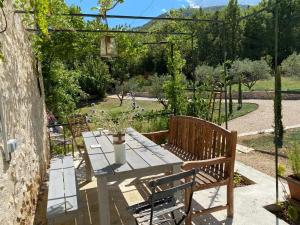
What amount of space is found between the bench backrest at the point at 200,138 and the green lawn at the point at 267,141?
123 inches

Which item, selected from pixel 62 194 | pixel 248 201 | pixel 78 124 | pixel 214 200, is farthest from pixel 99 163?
pixel 78 124

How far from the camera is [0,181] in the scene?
7.78 feet

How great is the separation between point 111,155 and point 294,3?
29.9 meters

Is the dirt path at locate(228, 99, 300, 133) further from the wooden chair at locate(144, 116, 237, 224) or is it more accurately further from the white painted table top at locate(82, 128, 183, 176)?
the white painted table top at locate(82, 128, 183, 176)

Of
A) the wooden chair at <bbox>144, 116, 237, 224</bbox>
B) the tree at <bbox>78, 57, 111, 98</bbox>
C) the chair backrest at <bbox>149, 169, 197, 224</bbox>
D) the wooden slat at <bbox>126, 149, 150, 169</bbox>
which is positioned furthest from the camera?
the tree at <bbox>78, 57, 111, 98</bbox>

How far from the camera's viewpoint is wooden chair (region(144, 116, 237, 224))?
3.15 metres

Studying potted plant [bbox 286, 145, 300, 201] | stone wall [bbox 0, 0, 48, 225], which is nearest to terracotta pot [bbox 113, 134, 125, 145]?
stone wall [bbox 0, 0, 48, 225]

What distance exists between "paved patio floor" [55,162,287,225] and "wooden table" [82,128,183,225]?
27.1 inches

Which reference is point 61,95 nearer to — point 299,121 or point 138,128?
point 138,128

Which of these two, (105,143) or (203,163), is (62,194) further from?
(203,163)

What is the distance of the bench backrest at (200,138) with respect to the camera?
10.7ft

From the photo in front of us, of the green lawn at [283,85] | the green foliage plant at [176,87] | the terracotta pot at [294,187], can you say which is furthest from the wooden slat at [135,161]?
the green lawn at [283,85]

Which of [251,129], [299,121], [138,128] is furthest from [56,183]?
[299,121]

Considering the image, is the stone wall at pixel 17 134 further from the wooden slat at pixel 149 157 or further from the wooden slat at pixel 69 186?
the wooden slat at pixel 149 157
